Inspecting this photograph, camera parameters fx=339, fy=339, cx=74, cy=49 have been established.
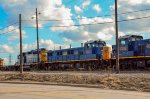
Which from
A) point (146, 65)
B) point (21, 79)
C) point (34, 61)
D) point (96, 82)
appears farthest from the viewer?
point (34, 61)

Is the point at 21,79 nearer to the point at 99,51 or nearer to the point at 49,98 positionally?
the point at 49,98

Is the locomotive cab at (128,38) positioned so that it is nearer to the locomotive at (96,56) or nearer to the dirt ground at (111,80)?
the locomotive at (96,56)

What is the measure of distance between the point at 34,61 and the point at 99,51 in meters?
16.6

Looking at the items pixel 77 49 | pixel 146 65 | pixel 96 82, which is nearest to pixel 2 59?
pixel 77 49

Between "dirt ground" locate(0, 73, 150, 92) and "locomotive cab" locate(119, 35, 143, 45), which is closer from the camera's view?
"dirt ground" locate(0, 73, 150, 92)

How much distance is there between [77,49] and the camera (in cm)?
4769

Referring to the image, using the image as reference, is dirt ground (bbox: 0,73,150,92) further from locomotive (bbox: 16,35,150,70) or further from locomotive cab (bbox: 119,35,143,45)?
locomotive cab (bbox: 119,35,143,45)

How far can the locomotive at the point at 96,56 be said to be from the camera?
130ft

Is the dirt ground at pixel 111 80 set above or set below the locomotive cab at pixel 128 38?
below

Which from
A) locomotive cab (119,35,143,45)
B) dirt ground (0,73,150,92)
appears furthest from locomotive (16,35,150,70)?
dirt ground (0,73,150,92)

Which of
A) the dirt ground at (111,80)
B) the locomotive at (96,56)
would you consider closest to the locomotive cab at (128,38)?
the locomotive at (96,56)

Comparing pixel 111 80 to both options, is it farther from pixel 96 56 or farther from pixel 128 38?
pixel 96 56

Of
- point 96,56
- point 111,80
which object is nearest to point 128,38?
point 96,56

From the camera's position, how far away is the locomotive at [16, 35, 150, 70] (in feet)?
130
